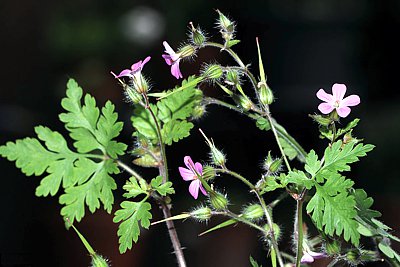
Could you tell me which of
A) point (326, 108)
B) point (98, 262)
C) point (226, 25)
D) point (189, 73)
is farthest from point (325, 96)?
point (189, 73)

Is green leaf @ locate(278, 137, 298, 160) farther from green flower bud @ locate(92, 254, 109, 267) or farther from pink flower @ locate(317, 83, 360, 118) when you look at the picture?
green flower bud @ locate(92, 254, 109, 267)

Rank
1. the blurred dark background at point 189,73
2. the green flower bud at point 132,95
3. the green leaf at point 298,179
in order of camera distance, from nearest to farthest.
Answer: the green leaf at point 298,179 < the green flower bud at point 132,95 < the blurred dark background at point 189,73

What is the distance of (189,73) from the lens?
347 cm

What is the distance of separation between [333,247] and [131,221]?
0.18 metres

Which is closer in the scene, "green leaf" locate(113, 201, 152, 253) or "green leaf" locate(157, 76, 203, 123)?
"green leaf" locate(113, 201, 152, 253)

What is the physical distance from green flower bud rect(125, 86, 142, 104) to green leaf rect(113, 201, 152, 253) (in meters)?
0.10

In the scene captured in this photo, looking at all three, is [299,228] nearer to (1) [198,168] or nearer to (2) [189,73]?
(1) [198,168]

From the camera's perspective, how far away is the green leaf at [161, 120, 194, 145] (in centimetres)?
69

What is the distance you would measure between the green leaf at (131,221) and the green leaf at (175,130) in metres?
0.09

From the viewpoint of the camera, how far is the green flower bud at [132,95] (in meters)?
0.65

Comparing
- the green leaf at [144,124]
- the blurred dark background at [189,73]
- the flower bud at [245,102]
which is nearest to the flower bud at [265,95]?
the flower bud at [245,102]

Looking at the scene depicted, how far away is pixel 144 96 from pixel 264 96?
11cm

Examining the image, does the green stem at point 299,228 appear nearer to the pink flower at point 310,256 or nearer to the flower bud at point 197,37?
the pink flower at point 310,256

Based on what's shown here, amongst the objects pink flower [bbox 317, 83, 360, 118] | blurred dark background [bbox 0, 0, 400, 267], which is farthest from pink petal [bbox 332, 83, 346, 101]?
blurred dark background [bbox 0, 0, 400, 267]
